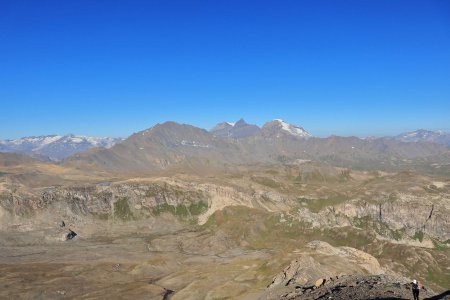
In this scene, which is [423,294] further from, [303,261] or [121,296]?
[121,296]

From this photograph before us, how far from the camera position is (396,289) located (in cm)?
7550

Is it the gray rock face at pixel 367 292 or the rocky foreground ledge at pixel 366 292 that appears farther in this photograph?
the gray rock face at pixel 367 292

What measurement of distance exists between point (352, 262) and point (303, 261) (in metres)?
42.9

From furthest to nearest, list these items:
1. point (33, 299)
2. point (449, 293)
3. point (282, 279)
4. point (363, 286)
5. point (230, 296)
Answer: point (33, 299)
point (230, 296)
point (282, 279)
point (363, 286)
point (449, 293)

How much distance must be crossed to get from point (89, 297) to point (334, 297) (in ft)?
456

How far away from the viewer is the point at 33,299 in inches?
7653

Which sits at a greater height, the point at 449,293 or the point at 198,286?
the point at 449,293

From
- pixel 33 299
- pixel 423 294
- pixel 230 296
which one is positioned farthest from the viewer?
pixel 33 299

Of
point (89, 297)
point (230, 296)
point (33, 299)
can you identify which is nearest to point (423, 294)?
point (230, 296)

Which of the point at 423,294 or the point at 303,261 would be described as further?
the point at 303,261

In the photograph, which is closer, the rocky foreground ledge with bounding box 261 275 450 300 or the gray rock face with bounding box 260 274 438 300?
the rocky foreground ledge with bounding box 261 275 450 300

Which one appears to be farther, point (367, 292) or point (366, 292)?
point (366, 292)

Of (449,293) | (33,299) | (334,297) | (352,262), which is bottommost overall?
(33,299)

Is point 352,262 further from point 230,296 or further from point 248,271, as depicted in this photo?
point 230,296
